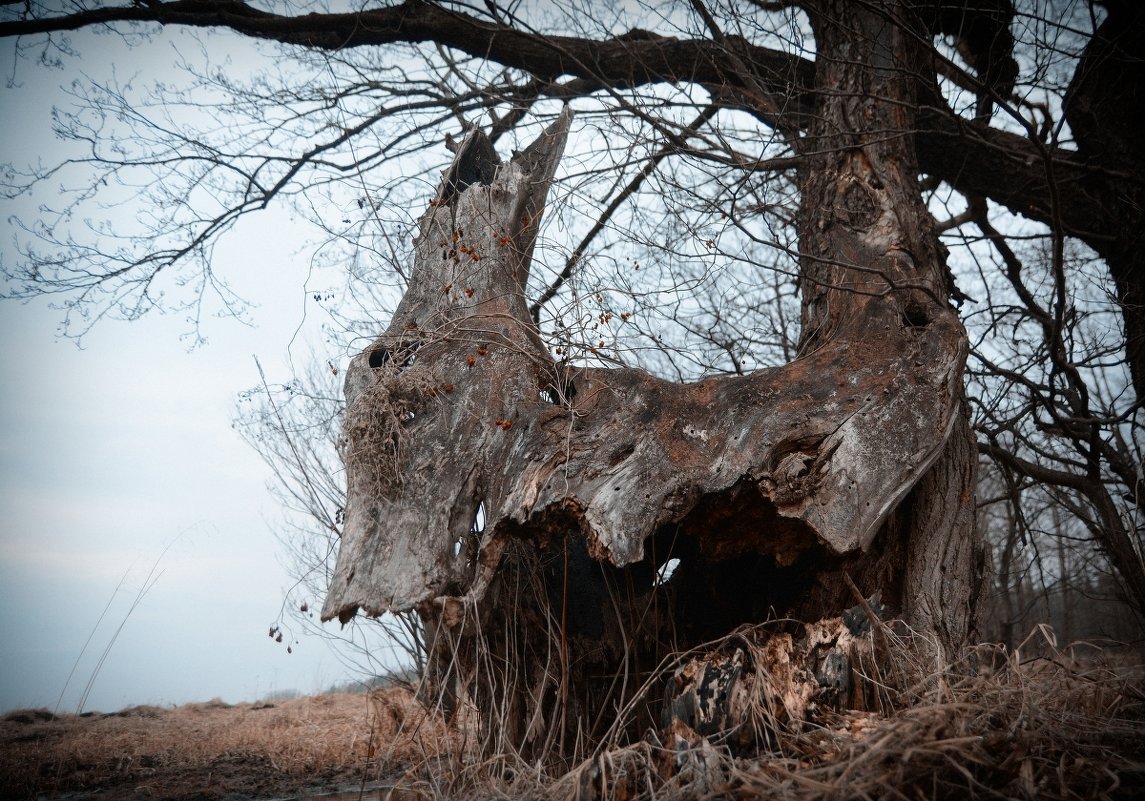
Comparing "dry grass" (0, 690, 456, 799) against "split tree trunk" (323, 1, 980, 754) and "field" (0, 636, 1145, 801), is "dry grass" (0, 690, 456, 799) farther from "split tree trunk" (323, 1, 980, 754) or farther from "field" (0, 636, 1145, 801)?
"split tree trunk" (323, 1, 980, 754)

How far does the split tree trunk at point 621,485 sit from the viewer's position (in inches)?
Result: 97.9

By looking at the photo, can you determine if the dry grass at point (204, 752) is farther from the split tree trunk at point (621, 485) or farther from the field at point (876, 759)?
the split tree trunk at point (621, 485)

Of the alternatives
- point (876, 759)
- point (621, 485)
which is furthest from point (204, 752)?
point (876, 759)

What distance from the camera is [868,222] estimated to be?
3729 millimetres

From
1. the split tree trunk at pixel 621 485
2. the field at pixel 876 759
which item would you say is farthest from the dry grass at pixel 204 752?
the split tree trunk at pixel 621 485

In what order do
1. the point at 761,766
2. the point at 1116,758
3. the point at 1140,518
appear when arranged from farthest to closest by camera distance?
the point at 1140,518 → the point at 761,766 → the point at 1116,758

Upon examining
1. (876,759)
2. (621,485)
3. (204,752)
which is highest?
(621,485)

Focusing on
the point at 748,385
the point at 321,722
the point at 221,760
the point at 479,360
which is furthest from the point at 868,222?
the point at 321,722

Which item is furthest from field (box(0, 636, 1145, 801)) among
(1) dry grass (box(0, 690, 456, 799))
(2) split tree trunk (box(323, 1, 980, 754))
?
(2) split tree trunk (box(323, 1, 980, 754))

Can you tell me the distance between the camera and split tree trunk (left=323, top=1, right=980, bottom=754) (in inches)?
97.9

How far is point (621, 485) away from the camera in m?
2.48

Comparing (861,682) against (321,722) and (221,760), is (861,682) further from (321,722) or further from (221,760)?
(321,722)

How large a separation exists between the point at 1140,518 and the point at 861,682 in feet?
11.0

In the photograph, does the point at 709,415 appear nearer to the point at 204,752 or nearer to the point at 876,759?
the point at 876,759
